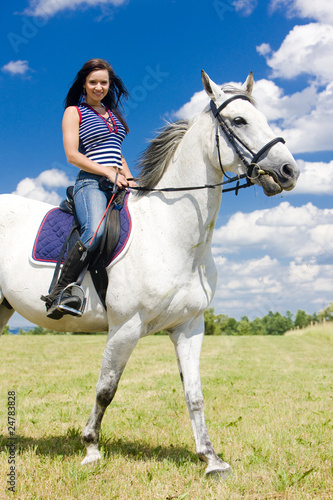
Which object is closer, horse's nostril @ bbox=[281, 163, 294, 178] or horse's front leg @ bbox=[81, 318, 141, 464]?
horse's nostril @ bbox=[281, 163, 294, 178]

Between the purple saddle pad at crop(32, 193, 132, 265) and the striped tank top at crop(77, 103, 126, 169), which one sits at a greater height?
the striped tank top at crop(77, 103, 126, 169)

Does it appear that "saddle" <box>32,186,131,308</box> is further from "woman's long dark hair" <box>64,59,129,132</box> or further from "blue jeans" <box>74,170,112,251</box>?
"woman's long dark hair" <box>64,59,129,132</box>

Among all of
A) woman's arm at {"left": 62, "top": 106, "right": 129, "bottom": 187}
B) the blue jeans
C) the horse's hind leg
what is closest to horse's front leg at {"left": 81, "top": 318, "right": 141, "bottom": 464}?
the blue jeans

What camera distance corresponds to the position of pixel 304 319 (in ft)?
466

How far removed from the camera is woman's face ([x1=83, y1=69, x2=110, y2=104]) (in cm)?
484

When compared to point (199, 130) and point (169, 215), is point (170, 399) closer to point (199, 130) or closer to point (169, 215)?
point (169, 215)

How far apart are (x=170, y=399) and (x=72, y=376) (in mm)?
4395

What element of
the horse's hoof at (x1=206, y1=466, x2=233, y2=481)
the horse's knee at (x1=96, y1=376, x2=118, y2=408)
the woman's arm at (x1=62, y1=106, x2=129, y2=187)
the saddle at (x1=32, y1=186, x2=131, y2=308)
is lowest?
the horse's hoof at (x1=206, y1=466, x2=233, y2=481)

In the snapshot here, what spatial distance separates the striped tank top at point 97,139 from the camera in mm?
4668

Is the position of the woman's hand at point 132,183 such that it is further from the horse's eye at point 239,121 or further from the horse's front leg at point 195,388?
the horse's front leg at point 195,388

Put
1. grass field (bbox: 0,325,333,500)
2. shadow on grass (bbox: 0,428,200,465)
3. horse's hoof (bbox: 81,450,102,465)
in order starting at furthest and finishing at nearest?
shadow on grass (bbox: 0,428,200,465), horse's hoof (bbox: 81,450,102,465), grass field (bbox: 0,325,333,500)

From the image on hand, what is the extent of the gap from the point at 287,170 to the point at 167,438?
12.6 feet

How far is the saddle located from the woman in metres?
0.10

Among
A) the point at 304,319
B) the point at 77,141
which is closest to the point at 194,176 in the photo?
the point at 77,141
